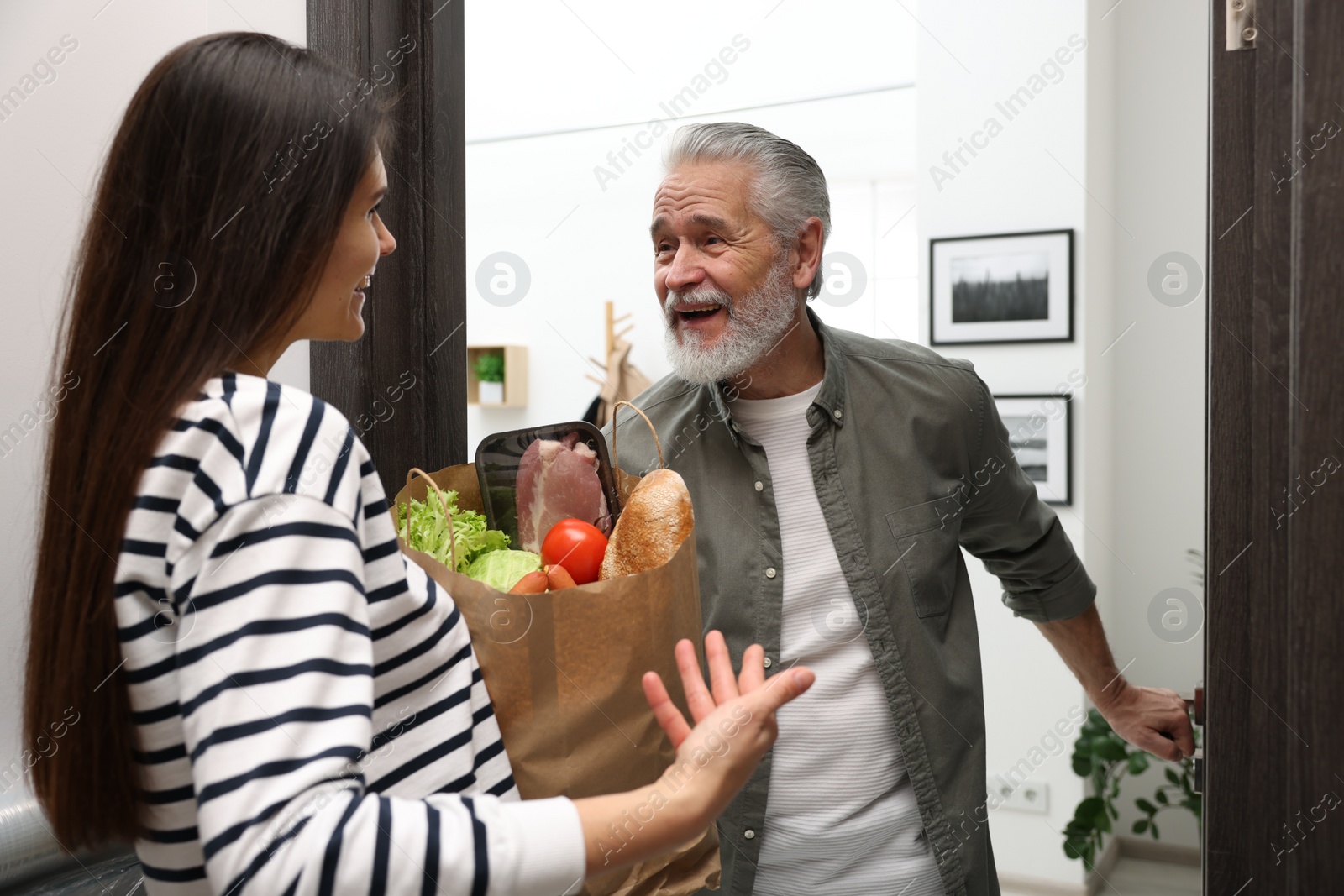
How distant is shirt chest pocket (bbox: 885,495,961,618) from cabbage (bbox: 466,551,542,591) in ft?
2.00

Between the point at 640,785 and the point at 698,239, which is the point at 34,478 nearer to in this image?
the point at 640,785

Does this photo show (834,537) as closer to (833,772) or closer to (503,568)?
(833,772)

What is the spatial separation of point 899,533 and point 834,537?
0.09 m

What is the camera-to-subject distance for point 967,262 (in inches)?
126

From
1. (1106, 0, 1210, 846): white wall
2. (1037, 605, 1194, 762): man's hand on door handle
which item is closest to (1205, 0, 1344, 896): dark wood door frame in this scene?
(1037, 605, 1194, 762): man's hand on door handle

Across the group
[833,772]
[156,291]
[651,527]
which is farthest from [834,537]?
[156,291]

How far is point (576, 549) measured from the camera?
3.01ft

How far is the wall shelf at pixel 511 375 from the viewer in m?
4.91

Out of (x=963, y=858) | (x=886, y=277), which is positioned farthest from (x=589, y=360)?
(x=963, y=858)

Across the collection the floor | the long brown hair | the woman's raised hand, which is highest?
the long brown hair

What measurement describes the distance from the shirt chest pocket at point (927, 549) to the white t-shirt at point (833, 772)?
91 mm

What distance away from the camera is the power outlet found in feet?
10.4

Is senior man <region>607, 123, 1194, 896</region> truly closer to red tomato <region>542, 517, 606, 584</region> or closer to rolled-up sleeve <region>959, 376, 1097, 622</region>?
rolled-up sleeve <region>959, 376, 1097, 622</region>

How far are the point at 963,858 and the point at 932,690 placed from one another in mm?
217
